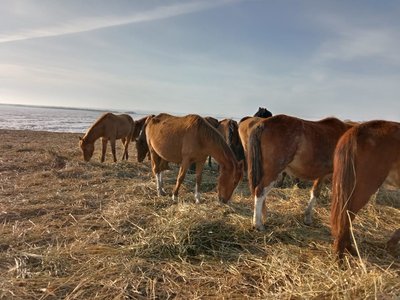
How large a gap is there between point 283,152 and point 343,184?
50.3 inches

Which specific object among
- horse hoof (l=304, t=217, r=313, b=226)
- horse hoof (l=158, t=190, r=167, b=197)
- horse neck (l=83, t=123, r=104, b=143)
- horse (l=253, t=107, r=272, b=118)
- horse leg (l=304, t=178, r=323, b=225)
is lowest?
horse hoof (l=158, t=190, r=167, b=197)

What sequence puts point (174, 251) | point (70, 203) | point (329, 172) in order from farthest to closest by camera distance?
point (70, 203) → point (329, 172) → point (174, 251)

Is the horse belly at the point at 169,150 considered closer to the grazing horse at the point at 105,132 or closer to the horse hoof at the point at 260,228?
the horse hoof at the point at 260,228

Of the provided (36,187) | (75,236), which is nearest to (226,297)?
(75,236)

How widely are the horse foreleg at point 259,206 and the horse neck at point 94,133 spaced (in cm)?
850

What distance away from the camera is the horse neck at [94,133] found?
11.7 m

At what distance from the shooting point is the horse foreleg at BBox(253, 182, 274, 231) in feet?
15.6

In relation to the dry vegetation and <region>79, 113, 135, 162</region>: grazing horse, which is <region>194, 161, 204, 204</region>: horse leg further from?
<region>79, 113, 135, 162</region>: grazing horse

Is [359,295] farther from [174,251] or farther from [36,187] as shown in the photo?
[36,187]

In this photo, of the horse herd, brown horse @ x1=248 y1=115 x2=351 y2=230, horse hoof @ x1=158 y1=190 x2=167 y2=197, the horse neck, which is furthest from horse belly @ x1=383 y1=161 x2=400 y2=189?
the horse neck

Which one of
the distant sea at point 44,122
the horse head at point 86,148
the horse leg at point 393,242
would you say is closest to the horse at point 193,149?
the horse leg at point 393,242

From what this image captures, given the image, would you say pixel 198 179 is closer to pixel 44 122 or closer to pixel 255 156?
pixel 255 156

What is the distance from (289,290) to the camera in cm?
292

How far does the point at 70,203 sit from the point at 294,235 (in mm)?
4184
